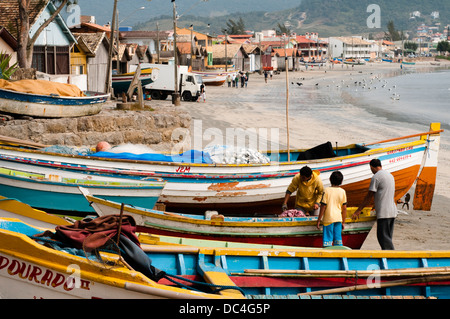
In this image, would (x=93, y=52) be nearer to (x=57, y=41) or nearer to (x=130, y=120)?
(x=57, y=41)

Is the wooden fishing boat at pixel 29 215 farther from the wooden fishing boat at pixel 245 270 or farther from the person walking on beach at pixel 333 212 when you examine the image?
the person walking on beach at pixel 333 212

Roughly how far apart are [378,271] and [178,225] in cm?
336

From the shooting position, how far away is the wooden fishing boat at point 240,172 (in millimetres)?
11180

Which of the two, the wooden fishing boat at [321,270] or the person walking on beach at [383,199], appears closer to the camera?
the wooden fishing boat at [321,270]

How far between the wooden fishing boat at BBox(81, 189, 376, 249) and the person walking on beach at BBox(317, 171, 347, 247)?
0.73 feet

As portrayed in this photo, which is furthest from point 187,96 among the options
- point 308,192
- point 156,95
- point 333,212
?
point 333,212

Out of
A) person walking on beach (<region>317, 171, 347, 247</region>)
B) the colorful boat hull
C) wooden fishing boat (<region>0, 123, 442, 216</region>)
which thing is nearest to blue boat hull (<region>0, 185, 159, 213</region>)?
wooden fishing boat (<region>0, 123, 442, 216</region>)

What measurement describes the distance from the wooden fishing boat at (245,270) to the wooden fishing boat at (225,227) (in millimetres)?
1600

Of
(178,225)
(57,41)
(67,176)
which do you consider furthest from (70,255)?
(57,41)

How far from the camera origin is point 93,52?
105 feet

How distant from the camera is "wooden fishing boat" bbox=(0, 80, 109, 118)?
15.9 metres

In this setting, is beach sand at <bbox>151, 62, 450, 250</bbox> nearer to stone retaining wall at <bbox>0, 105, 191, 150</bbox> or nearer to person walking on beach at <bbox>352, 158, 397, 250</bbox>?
person walking on beach at <bbox>352, 158, 397, 250</bbox>

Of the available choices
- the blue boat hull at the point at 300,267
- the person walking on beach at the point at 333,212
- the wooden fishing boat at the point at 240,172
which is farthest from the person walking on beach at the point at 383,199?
the wooden fishing boat at the point at 240,172

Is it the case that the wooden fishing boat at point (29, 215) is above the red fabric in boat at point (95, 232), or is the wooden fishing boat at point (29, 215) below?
below
